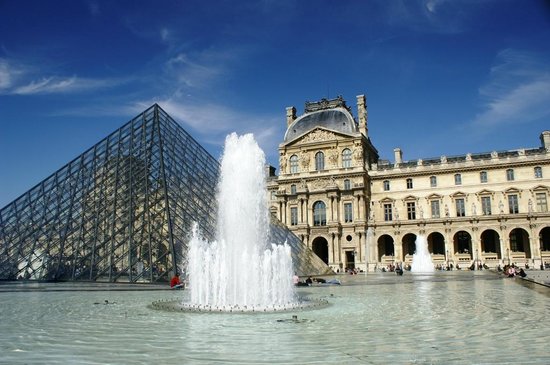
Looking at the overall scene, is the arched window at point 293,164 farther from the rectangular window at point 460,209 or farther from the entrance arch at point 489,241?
the entrance arch at point 489,241

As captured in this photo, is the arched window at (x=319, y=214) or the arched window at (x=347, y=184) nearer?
the arched window at (x=347, y=184)

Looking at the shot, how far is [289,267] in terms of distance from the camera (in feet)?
45.9

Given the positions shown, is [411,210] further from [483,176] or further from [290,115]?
[290,115]

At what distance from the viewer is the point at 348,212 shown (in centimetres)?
4722

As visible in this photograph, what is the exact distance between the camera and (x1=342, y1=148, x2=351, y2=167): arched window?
4800cm

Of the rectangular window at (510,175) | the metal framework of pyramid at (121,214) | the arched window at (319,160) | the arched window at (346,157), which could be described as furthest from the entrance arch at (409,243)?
the metal framework of pyramid at (121,214)

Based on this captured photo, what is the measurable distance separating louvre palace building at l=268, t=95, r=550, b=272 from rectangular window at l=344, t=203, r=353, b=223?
0.32 feet

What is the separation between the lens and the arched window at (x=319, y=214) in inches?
1886

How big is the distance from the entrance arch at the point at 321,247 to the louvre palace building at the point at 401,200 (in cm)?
11

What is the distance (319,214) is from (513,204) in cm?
1775

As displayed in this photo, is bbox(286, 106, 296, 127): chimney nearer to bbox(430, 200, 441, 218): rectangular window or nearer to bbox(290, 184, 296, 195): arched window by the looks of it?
bbox(290, 184, 296, 195): arched window

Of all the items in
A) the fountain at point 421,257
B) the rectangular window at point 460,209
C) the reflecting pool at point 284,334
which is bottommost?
the reflecting pool at point 284,334

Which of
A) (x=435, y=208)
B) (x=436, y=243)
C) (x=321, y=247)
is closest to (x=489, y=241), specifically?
(x=436, y=243)

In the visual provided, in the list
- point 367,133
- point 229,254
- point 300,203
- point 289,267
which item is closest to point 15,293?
point 229,254
